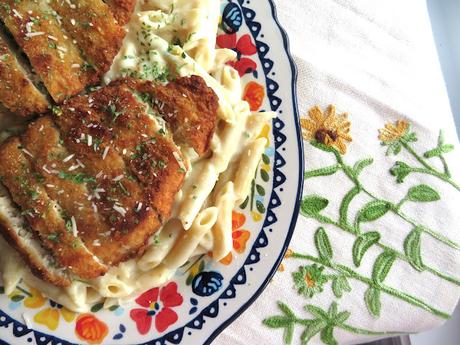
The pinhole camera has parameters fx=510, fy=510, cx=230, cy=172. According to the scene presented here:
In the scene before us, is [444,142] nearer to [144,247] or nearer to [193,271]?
[193,271]

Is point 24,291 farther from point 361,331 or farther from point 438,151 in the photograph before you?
point 438,151

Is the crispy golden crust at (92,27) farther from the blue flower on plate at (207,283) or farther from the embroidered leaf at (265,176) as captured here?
the blue flower on plate at (207,283)

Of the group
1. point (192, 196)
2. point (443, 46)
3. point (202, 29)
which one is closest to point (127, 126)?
point (192, 196)

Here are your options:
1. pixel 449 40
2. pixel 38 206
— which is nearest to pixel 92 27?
pixel 38 206

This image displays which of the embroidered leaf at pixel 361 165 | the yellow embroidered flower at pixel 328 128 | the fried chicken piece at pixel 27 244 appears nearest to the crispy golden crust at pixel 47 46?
the fried chicken piece at pixel 27 244

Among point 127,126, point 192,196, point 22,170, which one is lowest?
point 22,170
